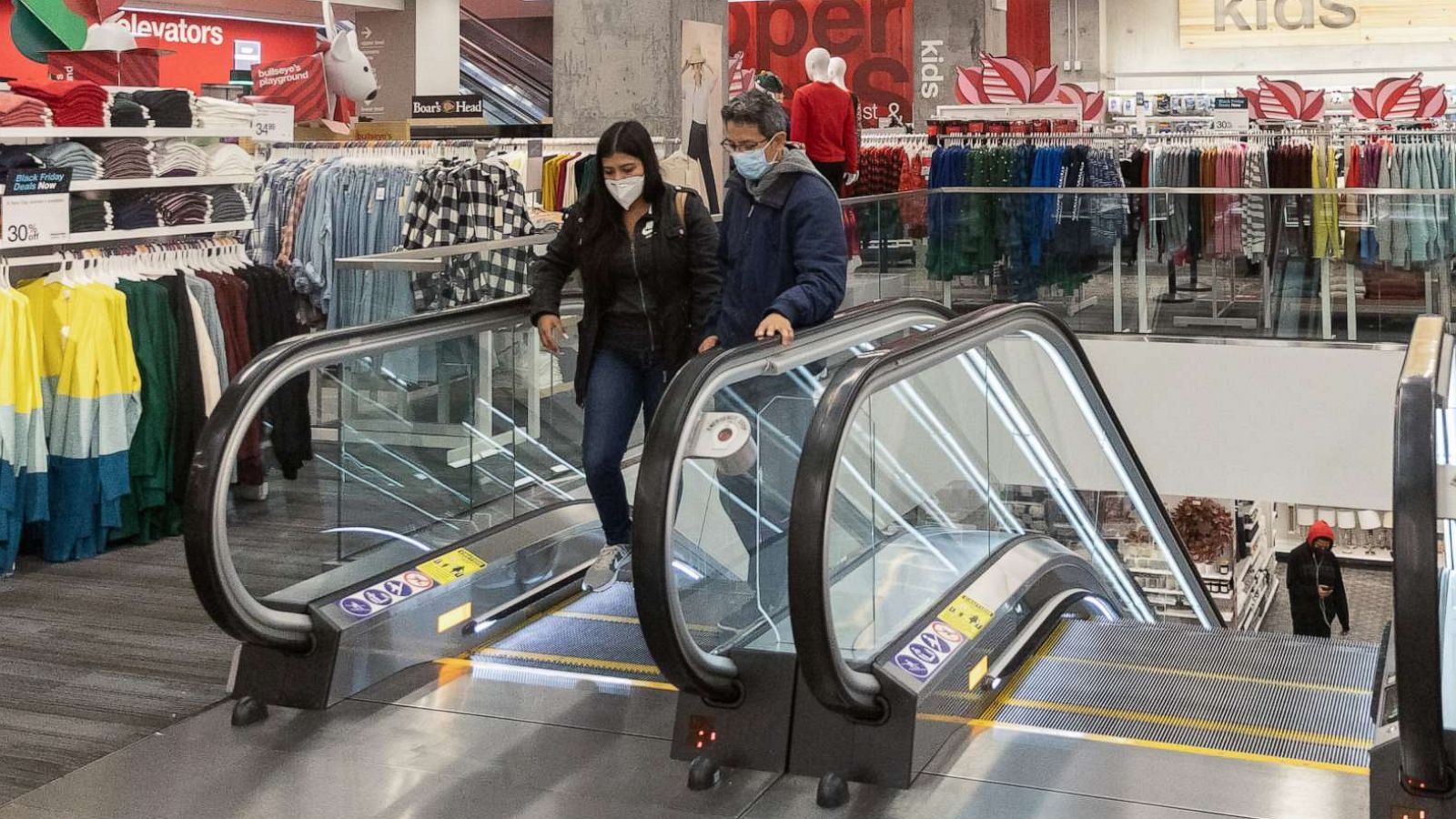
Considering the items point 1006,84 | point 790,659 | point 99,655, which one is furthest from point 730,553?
point 1006,84

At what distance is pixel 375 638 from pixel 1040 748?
1.83 metres

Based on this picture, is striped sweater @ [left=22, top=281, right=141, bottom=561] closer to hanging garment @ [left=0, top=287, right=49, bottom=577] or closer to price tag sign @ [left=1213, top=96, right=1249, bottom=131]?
hanging garment @ [left=0, top=287, right=49, bottom=577]

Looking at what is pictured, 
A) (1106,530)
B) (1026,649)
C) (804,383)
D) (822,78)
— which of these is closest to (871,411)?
(804,383)

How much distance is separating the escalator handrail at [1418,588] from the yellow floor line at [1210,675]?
4.47 feet

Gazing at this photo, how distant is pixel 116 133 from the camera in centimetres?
625

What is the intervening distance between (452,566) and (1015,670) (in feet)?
5.67

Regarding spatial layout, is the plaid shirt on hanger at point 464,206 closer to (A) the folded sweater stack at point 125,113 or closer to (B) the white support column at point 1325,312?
(A) the folded sweater stack at point 125,113

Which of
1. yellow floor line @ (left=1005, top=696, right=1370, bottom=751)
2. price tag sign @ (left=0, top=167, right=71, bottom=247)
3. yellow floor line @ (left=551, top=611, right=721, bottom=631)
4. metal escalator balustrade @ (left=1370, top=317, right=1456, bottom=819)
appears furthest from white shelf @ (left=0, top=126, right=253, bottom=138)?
metal escalator balustrade @ (left=1370, top=317, right=1456, bottom=819)

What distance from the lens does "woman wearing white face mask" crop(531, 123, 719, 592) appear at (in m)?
4.39

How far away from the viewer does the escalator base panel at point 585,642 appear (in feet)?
14.4

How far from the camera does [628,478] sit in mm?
5758

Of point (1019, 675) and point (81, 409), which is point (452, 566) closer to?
point (1019, 675)

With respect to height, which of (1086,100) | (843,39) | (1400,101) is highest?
(843,39)

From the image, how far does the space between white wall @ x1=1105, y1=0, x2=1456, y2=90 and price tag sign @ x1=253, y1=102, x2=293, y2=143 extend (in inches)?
754
